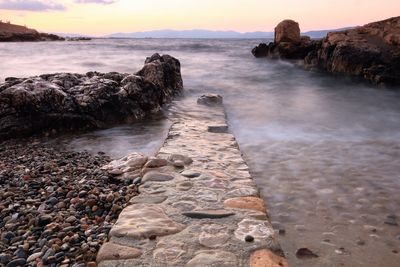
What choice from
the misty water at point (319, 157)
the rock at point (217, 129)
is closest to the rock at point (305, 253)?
the misty water at point (319, 157)

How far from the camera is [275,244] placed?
280cm

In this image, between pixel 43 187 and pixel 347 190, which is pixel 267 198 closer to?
pixel 347 190

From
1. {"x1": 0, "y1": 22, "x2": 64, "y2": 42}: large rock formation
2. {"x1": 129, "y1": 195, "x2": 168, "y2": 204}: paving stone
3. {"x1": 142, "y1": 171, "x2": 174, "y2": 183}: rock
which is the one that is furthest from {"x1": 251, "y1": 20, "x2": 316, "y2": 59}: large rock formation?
{"x1": 0, "y1": 22, "x2": 64, "y2": 42}: large rock formation

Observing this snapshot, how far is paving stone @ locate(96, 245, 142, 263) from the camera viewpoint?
2.58 meters

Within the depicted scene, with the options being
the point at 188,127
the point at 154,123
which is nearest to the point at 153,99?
the point at 154,123

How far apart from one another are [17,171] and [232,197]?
9.20 ft

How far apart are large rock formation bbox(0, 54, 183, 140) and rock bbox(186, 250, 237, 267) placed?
5209 mm

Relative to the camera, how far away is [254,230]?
3.00m

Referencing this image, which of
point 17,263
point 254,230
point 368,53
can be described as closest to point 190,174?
point 254,230

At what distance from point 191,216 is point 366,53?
16.5 meters

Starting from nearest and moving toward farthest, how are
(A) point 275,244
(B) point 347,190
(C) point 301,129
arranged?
(A) point 275,244 → (B) point 347,190 → (C) point 301,129

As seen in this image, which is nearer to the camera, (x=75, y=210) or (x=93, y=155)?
(x=75, y=210)

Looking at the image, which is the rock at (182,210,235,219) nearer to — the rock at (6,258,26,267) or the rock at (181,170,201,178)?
the rock at (181,170,201,178)

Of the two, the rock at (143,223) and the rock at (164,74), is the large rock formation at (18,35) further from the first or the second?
the rock at (143,223)
